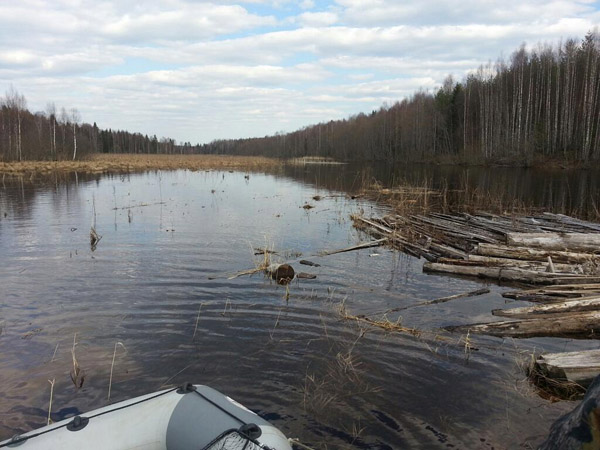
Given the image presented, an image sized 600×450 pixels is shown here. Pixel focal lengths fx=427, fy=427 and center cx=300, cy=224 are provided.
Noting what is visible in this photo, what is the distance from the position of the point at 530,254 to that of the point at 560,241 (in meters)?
1.19

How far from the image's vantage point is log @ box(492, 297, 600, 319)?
7.44 m

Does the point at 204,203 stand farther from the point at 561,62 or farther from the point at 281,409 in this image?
the point at 561,62

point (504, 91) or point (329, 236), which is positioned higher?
point (504, 91)

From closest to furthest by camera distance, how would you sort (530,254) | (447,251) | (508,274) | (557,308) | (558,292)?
(557,308) → (558,292) → (508,274) → (530,254) → (447,251)

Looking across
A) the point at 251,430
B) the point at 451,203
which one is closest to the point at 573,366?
the point at 251,430

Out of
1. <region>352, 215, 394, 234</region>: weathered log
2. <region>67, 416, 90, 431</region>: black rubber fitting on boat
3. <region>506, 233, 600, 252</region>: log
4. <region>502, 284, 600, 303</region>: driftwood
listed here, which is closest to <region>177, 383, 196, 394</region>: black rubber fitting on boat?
<region>67, 416, 90, 431</region>: black rubber fitting on boat

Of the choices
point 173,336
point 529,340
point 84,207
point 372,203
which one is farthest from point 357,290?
point 84,207

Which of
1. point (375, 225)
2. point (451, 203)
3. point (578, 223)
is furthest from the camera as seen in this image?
point (451, 203)

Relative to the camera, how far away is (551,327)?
7.11m

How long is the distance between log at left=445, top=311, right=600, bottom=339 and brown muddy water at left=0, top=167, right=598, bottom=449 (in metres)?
0.24

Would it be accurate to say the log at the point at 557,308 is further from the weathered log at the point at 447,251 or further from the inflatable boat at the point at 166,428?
the inflatable boat at the point at 166,428

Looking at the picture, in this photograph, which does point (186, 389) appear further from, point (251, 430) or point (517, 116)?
point (517, 116)

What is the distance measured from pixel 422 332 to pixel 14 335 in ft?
22.0

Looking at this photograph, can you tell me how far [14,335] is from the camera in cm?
693
